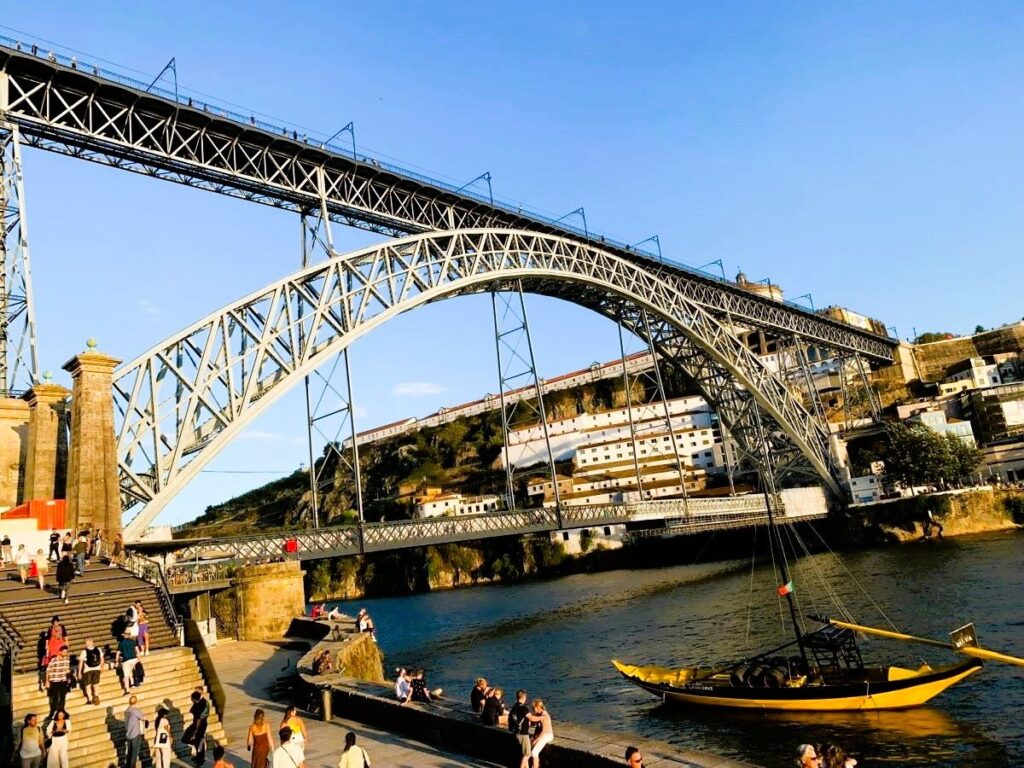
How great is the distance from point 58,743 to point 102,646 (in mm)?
4547

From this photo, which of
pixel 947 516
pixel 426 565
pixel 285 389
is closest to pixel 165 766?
pixel 285 389

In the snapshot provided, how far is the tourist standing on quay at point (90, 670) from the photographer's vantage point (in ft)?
42.6

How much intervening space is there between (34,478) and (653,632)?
982 inches

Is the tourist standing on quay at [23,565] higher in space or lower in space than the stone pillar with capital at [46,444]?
lower

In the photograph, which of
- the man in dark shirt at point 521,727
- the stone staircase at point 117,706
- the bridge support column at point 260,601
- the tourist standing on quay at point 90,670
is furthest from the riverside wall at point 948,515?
the tourist standing on quay at point 90,670

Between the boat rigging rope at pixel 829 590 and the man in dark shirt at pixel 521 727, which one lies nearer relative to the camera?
the man in dark shirt at pixel 521 727

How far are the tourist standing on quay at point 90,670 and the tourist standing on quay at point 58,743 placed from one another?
2.05 m

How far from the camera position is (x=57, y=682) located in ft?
39.6

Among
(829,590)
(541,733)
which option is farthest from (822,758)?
(829,590)

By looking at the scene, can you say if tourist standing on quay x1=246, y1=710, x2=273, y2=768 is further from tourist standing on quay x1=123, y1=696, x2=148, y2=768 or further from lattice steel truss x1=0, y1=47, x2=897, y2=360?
lattice steel truss x1=0, y1=47, x2=897, y2=360

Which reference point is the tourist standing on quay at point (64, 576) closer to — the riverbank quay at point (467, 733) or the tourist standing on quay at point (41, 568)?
the tourist standing on quay at point (41, 568)

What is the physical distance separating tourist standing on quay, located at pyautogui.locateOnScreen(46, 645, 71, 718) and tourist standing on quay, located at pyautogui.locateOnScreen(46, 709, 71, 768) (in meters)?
1.08

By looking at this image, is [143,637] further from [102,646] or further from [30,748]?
[30,748]

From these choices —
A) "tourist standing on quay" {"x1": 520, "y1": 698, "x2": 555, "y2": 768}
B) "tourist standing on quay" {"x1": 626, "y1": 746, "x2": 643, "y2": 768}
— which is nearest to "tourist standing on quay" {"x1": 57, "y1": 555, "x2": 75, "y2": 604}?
"tourist standing on quay" {"x1": 520, "y1": 698, "x2": 555, "y2": 768}
